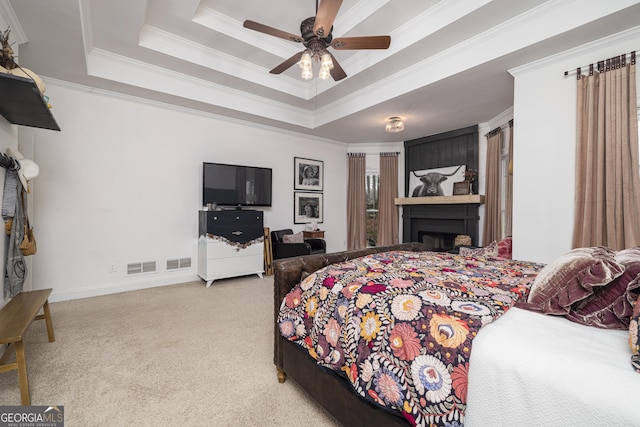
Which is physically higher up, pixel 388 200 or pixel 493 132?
pixel 493 132

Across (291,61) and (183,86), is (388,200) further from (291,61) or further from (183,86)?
(183,86)

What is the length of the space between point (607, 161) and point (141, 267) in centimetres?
523

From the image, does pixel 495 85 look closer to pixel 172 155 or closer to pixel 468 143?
pixel 468 143

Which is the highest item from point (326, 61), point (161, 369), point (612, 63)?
point (326, 61)

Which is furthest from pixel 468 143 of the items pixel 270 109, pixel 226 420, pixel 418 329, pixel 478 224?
pixel 226 420

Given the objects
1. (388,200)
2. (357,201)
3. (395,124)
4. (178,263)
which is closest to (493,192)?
(395,124)

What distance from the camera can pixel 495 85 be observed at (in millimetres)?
3197

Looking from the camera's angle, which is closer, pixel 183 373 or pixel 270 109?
pixel 183 373

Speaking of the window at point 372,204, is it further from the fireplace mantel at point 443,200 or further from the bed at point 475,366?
the bed at point 475,366

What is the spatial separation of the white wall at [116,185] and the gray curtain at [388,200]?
9.77ft

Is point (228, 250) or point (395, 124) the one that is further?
point (395, 124)

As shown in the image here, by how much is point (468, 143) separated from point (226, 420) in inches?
205

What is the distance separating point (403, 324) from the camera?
3.43 feet

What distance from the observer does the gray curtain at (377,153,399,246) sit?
229 inches
